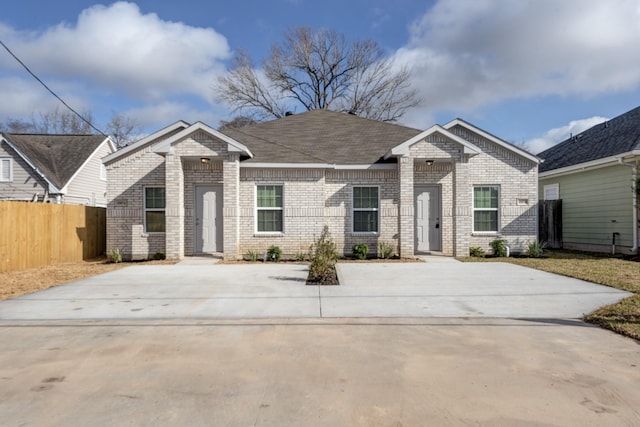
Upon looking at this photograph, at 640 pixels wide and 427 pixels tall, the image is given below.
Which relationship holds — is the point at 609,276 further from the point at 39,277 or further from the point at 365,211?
the point at 39,277

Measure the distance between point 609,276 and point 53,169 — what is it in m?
24.3

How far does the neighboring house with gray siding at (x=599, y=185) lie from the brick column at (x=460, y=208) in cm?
471

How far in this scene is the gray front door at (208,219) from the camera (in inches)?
539

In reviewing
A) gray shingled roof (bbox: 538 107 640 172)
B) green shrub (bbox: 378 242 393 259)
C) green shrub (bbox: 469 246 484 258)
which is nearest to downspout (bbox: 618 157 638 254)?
gray shingled roof (bbox: 538 107 640 172)

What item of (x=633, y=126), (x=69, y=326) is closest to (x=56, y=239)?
(x=69, y=326)

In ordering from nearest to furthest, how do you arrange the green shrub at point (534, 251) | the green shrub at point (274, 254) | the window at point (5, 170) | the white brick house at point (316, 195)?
1. the white brick house at point (316, 195)
2. the green shrub at point (274, 254)
3. the green shrub at point (534, 251)
4. the window at point (5, 170)

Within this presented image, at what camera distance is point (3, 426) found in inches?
117

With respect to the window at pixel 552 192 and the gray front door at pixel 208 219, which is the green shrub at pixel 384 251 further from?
the window at pixel 552 192

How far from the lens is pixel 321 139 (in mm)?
15828

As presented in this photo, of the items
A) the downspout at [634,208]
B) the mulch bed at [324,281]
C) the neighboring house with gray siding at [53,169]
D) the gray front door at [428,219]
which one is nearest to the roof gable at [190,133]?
the mulch bed at [324,281]

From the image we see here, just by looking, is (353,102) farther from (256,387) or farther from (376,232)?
(256,387)

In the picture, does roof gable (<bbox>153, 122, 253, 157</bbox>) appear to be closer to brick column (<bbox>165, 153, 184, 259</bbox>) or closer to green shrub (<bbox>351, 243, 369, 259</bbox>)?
brick column (<bbox>165, 153, 184, 259</bbox>)

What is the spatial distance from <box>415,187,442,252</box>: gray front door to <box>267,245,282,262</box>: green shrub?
16.1ft

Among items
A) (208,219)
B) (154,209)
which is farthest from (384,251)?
(154,209)
